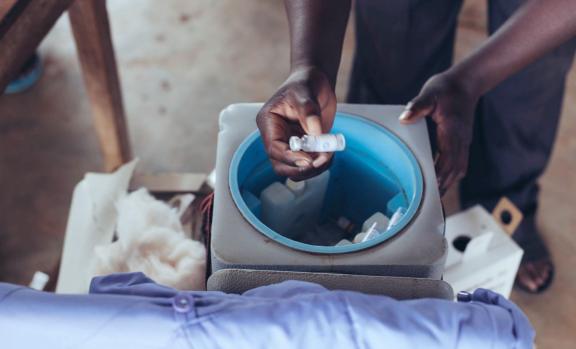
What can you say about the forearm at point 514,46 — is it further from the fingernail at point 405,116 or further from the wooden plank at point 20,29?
the wooden plank at point 20,29

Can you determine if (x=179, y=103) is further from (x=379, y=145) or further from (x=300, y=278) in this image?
(x=300, y=278)

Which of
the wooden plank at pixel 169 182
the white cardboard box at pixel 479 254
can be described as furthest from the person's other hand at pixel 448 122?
the wooden plank at pixel 169 182

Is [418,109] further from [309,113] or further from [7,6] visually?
[7,6]

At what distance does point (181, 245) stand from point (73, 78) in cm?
112

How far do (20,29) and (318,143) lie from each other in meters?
0.49

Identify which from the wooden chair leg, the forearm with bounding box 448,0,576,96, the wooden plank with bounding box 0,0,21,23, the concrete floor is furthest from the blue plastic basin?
the concrete floor

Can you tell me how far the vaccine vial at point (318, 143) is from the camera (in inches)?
31.0

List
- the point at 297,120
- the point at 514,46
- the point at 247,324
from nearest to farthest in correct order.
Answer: the point at 247,324
the point at 297,120
the point at 514,46

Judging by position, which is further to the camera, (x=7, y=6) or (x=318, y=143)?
(x=7, y=6)

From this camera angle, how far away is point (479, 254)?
3.86 feet

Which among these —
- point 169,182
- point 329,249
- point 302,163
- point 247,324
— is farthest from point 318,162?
point 169,182

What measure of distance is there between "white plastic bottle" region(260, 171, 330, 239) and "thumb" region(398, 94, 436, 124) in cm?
13

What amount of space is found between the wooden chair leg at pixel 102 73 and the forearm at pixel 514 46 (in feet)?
2.22

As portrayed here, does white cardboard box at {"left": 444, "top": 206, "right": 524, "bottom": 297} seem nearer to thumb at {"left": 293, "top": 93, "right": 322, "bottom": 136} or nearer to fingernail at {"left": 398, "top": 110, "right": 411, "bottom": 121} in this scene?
fingernail at {"left": 398, "top": 110, "right": 411, "bottom": 121}
